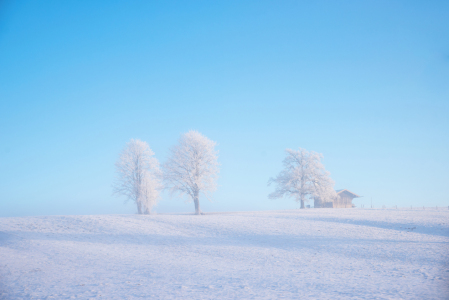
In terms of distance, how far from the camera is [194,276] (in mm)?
12227

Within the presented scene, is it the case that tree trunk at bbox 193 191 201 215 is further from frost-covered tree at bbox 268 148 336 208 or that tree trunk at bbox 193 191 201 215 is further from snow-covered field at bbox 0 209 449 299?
A: frost-covered tree at bbox 268 148 336 208

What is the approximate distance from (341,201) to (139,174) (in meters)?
44.2

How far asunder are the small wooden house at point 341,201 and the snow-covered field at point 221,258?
2569 cm

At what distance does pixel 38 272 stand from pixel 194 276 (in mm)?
7869

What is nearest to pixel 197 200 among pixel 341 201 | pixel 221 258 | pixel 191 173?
pixel 191 173

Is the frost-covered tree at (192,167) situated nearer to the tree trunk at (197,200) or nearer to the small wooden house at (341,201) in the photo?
the tree trunk at (197,200)

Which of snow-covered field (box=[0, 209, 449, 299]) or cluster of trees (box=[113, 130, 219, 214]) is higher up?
cluster of trees (box=[113, 130, 219, 214])

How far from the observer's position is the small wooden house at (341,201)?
5468cm

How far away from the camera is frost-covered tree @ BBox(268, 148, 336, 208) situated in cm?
5056

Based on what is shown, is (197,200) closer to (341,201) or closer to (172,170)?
(172,170)

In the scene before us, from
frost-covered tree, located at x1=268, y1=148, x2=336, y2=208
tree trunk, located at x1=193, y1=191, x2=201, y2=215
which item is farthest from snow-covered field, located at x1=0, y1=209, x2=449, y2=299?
frost-covered tree, located at x1=268, y1=148, x2=336, y2=208

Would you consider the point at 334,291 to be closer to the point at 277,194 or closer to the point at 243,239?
the point at 243,239

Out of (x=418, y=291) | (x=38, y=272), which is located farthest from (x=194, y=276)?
(x=418, y=291)

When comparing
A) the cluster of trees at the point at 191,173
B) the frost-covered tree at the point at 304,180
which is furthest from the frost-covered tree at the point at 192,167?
the frost-covered tree at the point at 304,180
